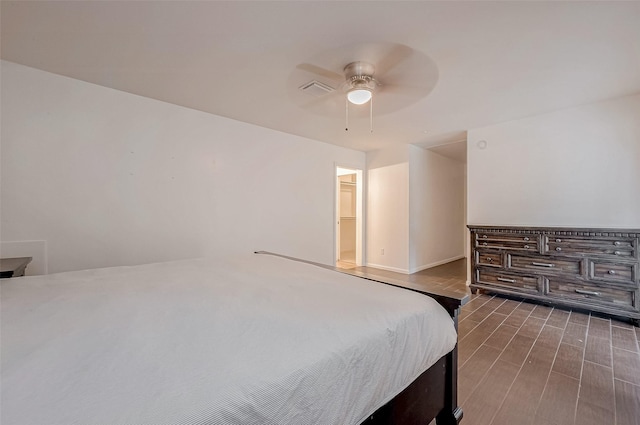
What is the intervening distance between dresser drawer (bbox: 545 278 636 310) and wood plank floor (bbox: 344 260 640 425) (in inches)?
7.0

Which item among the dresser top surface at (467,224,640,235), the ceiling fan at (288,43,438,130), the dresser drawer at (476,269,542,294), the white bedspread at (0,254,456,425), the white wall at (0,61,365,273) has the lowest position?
the dresser drawer at (476,269,542,294)

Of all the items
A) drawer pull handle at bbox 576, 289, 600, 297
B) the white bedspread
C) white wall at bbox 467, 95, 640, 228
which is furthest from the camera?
white wall at bbox 467, 95, 640, 228

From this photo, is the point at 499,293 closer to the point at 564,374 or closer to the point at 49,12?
the point at 564,374

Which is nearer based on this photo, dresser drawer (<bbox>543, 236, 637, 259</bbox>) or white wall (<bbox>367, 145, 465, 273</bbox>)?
dresser drawer (<bbox>543, 236, 637, 259</bbox>)

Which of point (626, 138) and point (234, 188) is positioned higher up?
point (626, 138)

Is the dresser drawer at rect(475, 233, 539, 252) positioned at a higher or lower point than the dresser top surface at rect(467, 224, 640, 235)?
lower

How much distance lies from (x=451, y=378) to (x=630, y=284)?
272 cm

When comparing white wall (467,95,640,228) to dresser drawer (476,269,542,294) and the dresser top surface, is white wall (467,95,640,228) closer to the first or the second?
the dresser top surface

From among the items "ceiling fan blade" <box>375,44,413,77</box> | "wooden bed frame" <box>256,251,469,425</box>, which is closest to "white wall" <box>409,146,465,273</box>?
"ceiling fan blade" <box>375,44,413,77</box>

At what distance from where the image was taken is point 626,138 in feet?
9.22

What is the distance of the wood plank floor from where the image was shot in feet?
4.84

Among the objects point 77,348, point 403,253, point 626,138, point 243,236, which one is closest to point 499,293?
point 403,253

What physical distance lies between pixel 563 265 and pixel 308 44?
3.50m

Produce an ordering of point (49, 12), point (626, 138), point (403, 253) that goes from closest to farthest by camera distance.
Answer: point (49, 12)
point (626, 138)
point (403, 253)
